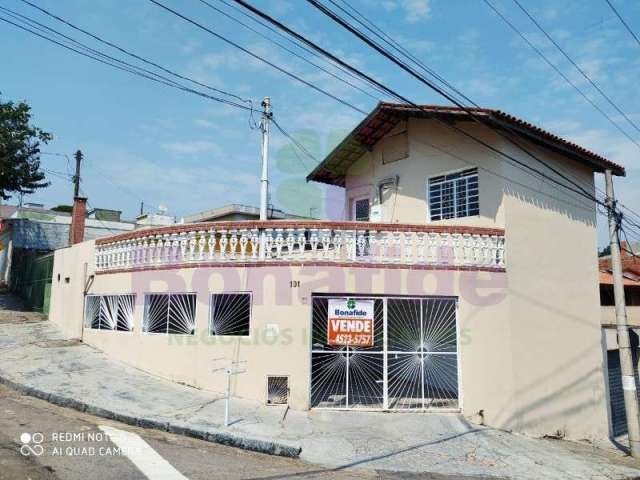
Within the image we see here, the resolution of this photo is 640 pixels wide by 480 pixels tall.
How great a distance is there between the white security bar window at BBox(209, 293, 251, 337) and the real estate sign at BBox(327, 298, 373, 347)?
1.55 metres

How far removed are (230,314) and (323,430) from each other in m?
2.84

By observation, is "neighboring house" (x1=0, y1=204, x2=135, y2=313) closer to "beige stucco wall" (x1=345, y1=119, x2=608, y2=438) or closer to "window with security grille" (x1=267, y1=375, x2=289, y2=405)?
"window with security grille" (x1=267, y1=375, x2=289, y2=405)

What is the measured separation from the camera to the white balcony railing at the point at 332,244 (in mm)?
9125

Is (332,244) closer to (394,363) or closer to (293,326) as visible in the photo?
(293,326)

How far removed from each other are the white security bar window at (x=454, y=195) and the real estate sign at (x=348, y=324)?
144 inches

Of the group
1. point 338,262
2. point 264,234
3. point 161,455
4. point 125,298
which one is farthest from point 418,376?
point 125,298

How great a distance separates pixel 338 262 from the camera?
9008 millimetres

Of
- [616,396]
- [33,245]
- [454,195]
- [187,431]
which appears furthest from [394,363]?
[33,245]

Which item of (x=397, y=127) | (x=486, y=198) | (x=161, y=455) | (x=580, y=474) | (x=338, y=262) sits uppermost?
(x=397, y=127)

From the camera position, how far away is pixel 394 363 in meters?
9.32

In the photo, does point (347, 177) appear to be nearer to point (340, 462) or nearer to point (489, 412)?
point (489, 412)

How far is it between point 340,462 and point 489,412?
12.3 ft

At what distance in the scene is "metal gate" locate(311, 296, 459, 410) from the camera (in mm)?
9078

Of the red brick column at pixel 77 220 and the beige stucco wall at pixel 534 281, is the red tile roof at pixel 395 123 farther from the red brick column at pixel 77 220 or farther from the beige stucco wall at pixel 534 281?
the red brick column at pixel 77 220
